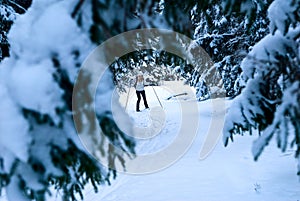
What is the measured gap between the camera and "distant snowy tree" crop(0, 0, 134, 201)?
6.11ft

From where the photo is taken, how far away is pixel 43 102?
1845 millimetres

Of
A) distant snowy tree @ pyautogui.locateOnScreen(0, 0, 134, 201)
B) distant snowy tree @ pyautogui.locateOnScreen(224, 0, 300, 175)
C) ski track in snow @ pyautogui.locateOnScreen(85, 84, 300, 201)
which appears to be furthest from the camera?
ski track in snow @ pyautogui.locateOnScreen(85, 84, 300, 201)

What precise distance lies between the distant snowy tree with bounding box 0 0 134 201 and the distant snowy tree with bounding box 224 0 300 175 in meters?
1.03

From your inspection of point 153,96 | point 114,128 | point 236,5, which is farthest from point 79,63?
point 153,96

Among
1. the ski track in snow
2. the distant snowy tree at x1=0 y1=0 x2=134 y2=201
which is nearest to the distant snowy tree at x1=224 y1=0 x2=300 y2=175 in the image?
the distant snowy tree at x1=0 y1=0 x2=134 y2=201

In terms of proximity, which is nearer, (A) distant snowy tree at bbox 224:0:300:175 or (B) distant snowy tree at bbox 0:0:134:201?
(B) distant snowy tree at bbox 0:0:134:201

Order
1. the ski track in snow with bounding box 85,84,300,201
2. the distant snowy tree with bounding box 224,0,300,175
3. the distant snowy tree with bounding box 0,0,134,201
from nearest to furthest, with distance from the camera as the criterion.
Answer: the distant snowy tree with bounding box 0,0,134,201 < the distant snowy tree with bounding box 224,0,300,175 < the ski track in snow with bounding box 85,84,300,201

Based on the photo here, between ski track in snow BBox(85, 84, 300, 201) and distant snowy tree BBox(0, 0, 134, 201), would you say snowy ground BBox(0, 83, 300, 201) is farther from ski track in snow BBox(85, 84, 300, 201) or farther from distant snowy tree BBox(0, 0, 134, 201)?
distant snowy tree BBox(0, 0, 134, 201)

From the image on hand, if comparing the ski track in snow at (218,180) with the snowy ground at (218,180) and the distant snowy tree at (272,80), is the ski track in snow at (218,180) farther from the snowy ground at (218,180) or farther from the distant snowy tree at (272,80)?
the distant snowy tree at (272,80)

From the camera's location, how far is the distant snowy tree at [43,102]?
1.86m

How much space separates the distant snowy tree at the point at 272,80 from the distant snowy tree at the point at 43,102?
3.39 feet

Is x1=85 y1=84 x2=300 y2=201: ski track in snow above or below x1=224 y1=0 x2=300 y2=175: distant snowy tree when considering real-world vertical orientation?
below

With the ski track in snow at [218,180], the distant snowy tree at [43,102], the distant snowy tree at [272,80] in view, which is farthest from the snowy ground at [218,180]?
the distant snowy tree at [43,102]

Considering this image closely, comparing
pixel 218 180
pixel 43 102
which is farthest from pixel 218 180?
pixel 43 102
